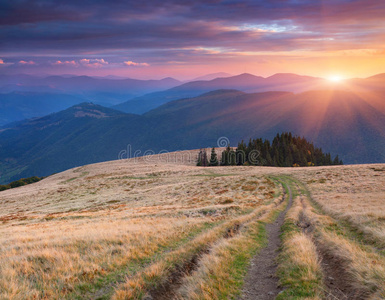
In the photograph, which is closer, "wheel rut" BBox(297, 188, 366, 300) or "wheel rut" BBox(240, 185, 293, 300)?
"wheel rut" BBox(297, 188, 366, 300)

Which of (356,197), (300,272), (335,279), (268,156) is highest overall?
(300,272)

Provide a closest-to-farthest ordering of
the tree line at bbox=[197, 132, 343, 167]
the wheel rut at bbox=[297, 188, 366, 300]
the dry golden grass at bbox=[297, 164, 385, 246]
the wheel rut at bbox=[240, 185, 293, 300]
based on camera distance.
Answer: the wheel rut at bbox=[297, 188, 366, 300] → the wheel rut at bbox=[240, 185, 293, 300] → the dry golden grass at bbox=[297, 164, 385, 246] → the tree line at bbox=[197, 132, 343, 167]

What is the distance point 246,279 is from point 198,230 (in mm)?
6800

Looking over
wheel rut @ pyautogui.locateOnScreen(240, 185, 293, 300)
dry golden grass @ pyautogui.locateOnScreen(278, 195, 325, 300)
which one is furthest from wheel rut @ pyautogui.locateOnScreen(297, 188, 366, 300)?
wheel rut @ pyautogui.locateOnScreen(240, 185, 293, 300)

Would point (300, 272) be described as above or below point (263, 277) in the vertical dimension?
above

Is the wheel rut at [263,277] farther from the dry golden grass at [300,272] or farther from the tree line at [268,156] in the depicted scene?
the tree line at [268,156]

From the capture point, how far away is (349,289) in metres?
6.87

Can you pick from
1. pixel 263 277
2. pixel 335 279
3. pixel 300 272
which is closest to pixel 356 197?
pixel 335 279

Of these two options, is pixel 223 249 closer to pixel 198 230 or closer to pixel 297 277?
pixel 297 277

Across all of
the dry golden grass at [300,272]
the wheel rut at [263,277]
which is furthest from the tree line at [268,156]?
the dry golden grass at [300,272]

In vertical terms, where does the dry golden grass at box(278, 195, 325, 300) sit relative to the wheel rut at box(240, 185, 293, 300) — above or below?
above

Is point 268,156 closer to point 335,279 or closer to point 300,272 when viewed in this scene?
point 335,279

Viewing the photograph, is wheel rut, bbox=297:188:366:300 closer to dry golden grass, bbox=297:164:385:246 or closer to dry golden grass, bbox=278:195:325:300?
dry golden grass, bbox=278:195:325:300

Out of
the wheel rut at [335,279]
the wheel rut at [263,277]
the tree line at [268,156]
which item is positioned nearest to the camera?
the wheel rut at [335,279]
